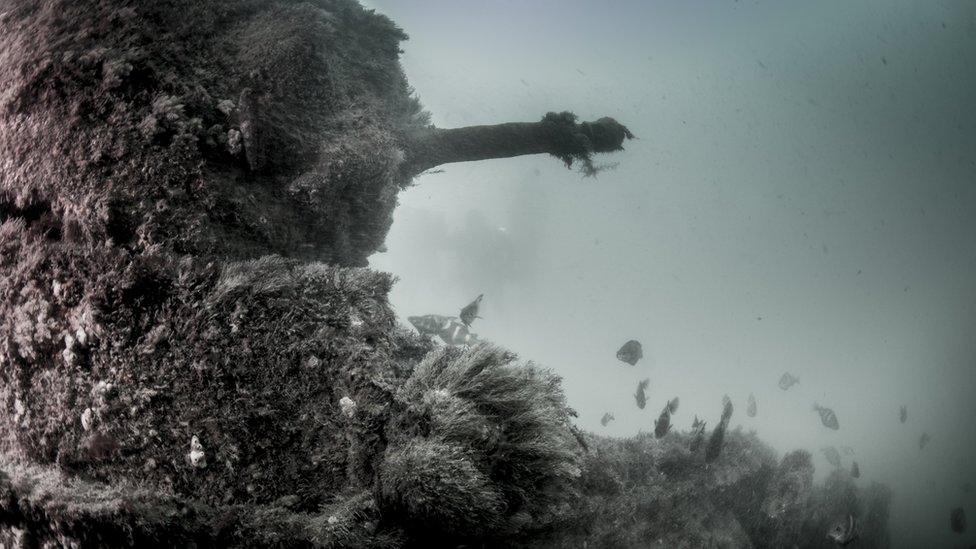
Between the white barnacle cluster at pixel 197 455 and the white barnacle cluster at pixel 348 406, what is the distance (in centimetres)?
68

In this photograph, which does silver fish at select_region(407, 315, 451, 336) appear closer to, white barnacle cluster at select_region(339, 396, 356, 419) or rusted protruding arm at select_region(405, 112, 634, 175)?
rusted protruding arm at select_region(405, 112, 634, 175)

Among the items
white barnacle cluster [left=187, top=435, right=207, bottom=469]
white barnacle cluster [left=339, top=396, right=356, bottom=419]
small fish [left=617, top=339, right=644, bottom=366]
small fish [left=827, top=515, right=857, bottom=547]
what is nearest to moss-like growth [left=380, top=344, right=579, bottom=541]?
white barnacle cluster [left=339, top=396, right=356, bottom=419]

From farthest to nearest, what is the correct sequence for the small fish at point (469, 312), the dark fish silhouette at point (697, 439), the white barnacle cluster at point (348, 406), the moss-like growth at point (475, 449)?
the small fish at point (469, 312)
the dark fish silhouette at point (697, 439)
the white barnacle cluster at point (348, 406)
the moss-like growth at point (475, 449)

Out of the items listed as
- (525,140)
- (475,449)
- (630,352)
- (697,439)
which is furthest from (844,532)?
(475,449)

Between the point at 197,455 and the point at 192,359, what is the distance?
482 millimetres

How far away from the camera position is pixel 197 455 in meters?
2.04

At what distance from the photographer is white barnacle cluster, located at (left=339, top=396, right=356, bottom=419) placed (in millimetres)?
2158

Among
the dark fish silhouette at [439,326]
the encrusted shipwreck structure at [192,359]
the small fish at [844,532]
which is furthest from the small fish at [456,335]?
the small fish at [844,532]

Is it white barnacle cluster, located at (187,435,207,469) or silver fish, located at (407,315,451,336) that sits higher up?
silver fish, located at (407,315,451,336)

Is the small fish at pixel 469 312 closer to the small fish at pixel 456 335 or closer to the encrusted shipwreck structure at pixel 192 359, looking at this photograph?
the small fish at pixel 456 335

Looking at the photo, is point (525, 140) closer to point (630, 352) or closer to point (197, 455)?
point (197, 455)

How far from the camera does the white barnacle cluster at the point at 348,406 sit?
2.16m

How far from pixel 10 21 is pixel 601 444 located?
7320 mm

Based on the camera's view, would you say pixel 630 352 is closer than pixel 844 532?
No
